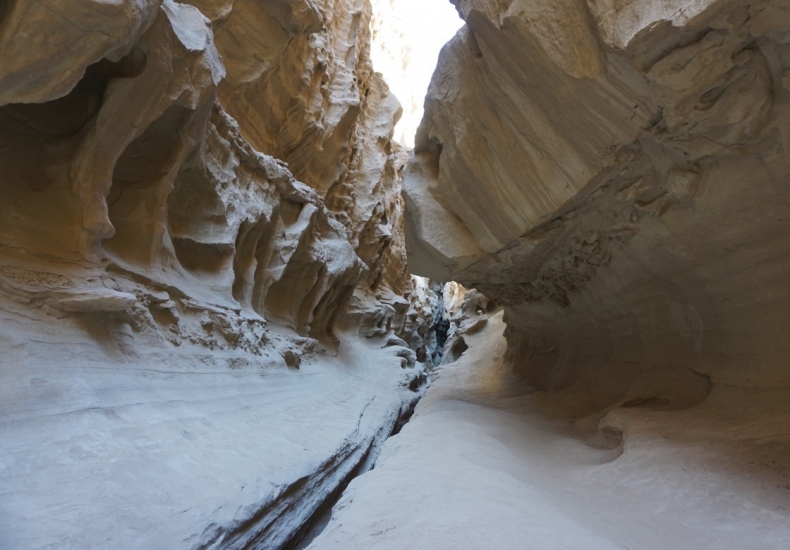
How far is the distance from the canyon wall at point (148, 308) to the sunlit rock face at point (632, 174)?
314 centimetres

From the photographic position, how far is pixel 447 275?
26.0ft

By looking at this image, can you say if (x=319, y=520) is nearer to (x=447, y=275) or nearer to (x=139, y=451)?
(x=139, y=451)

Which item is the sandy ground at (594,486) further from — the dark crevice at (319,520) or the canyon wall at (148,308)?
the canyon wall at (148,308)

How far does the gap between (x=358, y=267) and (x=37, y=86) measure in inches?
358

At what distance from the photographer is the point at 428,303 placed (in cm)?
2806

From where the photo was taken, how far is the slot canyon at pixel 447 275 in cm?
255

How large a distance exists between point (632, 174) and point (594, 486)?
3071mm

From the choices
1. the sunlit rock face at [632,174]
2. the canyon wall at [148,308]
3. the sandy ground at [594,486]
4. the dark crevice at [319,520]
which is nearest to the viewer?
the sandy ground at [594,486]

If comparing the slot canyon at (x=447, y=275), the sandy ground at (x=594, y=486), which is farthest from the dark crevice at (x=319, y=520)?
the sandy ground at (x=594, y=486)

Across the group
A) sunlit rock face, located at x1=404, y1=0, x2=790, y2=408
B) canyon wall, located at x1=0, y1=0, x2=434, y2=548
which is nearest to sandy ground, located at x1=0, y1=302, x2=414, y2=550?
canyon wall, located at x1=0, y1=0, x2=434, y2=548

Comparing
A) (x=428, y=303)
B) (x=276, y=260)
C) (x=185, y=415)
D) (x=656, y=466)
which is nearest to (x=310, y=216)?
(x=276, y=260)

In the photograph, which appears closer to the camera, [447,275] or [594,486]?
[594,486]

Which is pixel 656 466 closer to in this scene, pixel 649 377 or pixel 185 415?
pixel 649 377

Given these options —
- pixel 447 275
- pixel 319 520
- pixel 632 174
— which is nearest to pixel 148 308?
pixel 319 520
